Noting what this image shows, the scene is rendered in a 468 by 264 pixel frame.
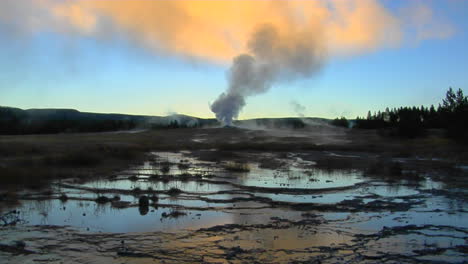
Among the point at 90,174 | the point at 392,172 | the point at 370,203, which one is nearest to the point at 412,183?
the point at 392,172

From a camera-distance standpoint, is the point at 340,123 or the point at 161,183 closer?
the point at 161,183

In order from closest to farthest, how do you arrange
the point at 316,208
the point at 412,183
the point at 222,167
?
the point at 316,208 → the point at 412,183 → the point at 222,167

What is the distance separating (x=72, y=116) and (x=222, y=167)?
18620cm

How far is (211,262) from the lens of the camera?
7.56m

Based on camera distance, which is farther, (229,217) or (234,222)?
(229,217)

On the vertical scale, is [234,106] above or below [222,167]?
above

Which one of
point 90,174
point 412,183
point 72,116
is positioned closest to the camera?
point 412,183

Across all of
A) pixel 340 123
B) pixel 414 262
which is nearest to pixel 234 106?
pixel 340 123

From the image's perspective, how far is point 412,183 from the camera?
Answer: 1919cm

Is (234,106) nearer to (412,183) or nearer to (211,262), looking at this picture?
(412,183)

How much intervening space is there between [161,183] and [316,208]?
25.2 ft

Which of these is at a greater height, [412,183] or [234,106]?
[234,106]

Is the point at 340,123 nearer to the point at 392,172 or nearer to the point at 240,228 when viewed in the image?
the point at 392,172

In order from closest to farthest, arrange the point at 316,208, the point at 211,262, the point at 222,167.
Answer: the point at 211,262 < the point at 316,208 < the point at 222,167
